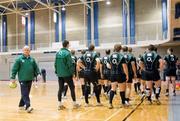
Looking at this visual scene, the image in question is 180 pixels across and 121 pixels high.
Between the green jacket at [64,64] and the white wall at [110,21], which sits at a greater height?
the white wall at [110,21]

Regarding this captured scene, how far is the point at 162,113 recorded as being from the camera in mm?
6852

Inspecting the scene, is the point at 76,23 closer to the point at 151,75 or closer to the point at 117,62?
the point at 151,75

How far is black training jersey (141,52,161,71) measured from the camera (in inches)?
332

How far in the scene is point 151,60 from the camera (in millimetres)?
8445

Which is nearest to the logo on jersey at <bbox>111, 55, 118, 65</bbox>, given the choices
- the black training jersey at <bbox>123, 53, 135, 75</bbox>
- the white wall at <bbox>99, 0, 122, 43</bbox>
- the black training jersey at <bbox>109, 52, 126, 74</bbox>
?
the black training jersey at <bbox>109, 52, 126, 74</bbox>

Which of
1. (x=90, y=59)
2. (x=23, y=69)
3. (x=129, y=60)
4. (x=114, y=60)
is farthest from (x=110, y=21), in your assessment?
(x=23, y=69)

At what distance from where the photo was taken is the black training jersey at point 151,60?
8.44 m

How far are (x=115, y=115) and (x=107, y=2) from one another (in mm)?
26269

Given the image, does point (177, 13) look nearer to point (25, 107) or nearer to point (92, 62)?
point (92, 62)

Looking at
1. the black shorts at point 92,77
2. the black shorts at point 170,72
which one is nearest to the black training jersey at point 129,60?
the black shorts at point 92,77

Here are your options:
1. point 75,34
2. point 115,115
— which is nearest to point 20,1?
point 75,34

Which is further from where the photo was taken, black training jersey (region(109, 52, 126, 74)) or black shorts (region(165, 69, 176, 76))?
black shorts (region(165, 69, 176, 76))

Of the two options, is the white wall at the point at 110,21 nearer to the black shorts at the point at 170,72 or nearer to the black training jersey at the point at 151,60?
the black shorts at the point at 170,72

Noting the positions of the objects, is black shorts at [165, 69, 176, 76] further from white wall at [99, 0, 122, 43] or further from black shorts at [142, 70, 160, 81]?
white wall at [99, 0, 122, 43]
